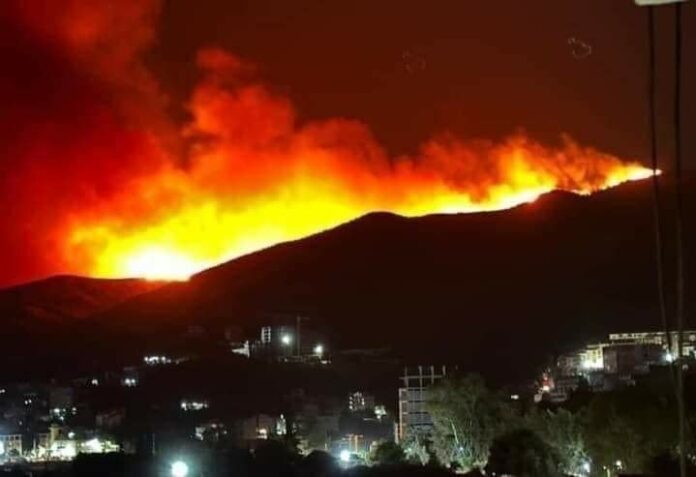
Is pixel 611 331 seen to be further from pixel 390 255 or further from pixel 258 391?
pixel 390 255

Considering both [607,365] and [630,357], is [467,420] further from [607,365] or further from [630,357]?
[607,365]

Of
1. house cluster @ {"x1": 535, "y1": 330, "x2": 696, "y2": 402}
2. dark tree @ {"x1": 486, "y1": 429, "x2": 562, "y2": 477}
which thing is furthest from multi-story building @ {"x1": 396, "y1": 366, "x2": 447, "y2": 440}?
dark tree @ {"x1": 486, "y1": 429, "x2": 562, "y2": 477}

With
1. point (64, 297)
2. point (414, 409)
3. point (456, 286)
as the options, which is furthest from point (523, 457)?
point (64, 297)

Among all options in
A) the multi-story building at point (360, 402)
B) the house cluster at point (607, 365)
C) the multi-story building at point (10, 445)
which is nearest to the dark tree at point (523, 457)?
the house cluster at point (607, 365)

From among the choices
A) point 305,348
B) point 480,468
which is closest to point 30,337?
point 305,348

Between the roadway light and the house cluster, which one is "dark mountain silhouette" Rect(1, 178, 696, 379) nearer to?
the house cluster

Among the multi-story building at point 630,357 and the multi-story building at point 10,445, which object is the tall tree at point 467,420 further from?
the multi-story building at point 10,445
